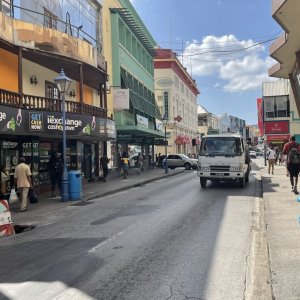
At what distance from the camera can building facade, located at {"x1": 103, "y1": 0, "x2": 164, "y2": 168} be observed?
3063cm

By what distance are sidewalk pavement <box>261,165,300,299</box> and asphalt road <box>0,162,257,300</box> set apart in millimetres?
446

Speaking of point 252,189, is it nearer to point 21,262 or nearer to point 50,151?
point 50,151

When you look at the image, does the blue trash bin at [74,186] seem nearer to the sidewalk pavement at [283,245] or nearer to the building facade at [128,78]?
the sidewalk pavement at [283,245]

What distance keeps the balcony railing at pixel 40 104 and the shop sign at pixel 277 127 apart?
1503 inches

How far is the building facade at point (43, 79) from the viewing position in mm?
16844

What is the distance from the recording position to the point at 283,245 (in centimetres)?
770

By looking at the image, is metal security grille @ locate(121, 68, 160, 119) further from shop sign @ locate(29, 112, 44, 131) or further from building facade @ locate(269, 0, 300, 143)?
building facade @ locate(269, 0, 300, 143)

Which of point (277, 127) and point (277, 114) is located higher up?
point (277, 114)

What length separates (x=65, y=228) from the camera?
436 inches

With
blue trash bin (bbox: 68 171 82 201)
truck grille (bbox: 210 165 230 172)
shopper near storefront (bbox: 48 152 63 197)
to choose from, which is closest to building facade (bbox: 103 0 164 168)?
shopper near storefront (bbox: 48 152 63 197)

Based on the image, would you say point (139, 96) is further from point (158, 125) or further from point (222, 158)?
point (222, 158)

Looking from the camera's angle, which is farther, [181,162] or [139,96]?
[181,162]

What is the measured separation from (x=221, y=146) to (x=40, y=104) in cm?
781

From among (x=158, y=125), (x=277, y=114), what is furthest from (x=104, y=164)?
(x=277, y=114)
